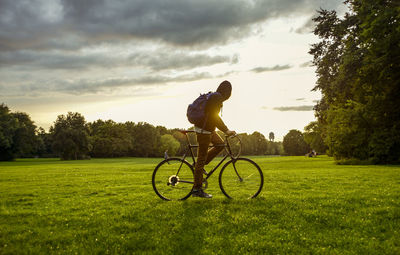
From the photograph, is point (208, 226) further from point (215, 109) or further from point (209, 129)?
point (215, 109)

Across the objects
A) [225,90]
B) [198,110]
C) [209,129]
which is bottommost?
[209,129]

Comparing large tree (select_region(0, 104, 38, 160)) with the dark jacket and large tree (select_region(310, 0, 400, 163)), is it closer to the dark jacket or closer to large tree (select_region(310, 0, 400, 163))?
large tree (select_region(310, 0, 400, 163))

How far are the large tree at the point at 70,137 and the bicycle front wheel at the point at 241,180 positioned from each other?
276ft

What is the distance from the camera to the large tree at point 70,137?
276ft

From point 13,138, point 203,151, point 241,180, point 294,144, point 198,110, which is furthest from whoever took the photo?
point 294,144

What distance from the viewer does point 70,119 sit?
89438mm

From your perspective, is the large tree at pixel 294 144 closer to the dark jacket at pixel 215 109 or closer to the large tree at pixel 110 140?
the large tree at pixel 110 140

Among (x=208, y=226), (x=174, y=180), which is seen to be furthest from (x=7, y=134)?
(x=208, y=226)

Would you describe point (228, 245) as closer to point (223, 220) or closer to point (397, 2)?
point (223, 220)

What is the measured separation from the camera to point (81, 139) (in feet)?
283

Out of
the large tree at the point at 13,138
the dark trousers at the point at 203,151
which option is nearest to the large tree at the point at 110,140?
the large tree at the point at 13,138

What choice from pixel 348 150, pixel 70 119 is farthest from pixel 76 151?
pixel 348 150

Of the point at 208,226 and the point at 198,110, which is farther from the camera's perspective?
the point at 198,110

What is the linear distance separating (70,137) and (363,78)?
260ft
